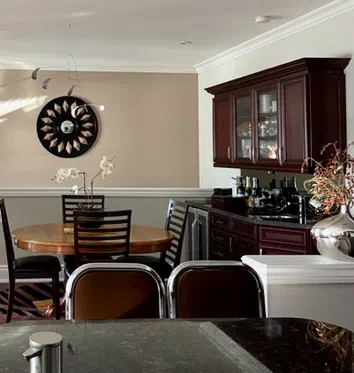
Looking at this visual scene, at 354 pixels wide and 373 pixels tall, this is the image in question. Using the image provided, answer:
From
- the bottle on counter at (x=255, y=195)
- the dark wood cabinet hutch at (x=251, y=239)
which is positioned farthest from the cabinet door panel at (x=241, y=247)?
the bottle on counter at (x=255, y=195)

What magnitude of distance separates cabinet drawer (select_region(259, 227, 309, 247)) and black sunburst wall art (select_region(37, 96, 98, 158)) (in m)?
3.52

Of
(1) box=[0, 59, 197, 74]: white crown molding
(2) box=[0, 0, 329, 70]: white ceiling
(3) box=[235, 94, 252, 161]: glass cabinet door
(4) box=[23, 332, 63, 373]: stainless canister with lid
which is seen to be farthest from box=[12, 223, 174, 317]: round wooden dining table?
(1) box=[0, 59, 197, 74]: white crown molding

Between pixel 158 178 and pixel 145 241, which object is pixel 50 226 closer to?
pixel 145 241

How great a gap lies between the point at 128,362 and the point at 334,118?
135 inches

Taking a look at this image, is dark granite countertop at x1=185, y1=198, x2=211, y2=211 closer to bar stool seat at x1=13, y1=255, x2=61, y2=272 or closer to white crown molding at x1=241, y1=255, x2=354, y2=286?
bar stool seat at x1=13, y1=255, x2=61, y2=272

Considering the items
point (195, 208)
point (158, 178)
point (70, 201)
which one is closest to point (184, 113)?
point (158, 178)

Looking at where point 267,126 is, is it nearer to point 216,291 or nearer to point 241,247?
point 241,247

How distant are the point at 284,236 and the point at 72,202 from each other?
85.0 inches

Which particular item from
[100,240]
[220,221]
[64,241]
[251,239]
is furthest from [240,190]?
[64,241]

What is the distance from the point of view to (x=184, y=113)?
25.3 feet

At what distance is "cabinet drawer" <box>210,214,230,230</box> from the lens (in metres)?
5.26

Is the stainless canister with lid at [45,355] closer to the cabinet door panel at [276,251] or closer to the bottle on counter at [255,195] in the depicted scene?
the cabinet door panel at [276,251]

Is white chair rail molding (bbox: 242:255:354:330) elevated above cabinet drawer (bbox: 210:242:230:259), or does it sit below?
above

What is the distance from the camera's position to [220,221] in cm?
544
